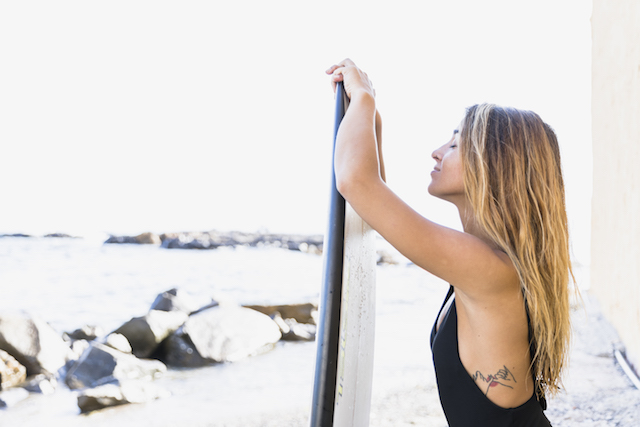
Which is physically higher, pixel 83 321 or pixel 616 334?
pixel 616 334

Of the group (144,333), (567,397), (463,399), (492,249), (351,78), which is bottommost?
(144,333)

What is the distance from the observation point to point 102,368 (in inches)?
200

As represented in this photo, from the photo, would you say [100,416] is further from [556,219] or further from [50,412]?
[556,219]

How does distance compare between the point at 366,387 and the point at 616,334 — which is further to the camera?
the point at 616,334

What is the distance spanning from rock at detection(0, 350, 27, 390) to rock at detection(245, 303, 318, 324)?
388 cm

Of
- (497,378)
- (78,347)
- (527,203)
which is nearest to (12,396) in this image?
(78,347)

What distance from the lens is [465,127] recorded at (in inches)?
40.5

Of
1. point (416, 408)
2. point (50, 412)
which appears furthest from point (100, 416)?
point (416, 408)

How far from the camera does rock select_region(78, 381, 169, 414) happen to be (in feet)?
14.1

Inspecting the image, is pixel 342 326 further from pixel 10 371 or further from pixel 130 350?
pixel 130 350

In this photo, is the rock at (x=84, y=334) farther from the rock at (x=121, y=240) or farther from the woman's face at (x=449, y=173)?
the rock at (x=121, y=240)

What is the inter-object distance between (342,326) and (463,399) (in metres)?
0.29

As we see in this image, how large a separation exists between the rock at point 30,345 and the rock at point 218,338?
1.24 meters

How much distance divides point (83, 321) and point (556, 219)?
11273 millimetres
